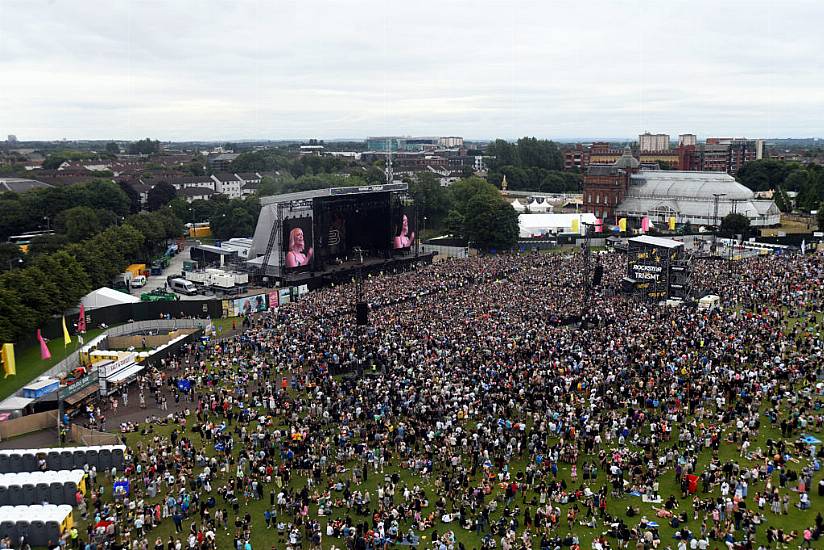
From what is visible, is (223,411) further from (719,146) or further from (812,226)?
(719,146)

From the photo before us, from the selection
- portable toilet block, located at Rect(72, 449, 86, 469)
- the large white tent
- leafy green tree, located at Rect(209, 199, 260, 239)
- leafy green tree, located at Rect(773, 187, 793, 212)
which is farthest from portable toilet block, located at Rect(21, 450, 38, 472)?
leafy green tree, located at Rect(773, 187, 793, 212)

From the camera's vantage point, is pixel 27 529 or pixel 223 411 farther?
pixel 223 411

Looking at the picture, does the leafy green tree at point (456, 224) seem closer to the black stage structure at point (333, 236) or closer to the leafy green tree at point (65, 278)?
the black stage structure at point (333, 236)

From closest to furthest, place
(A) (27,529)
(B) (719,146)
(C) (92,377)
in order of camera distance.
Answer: (A) (27,529) < (C) (92,377) < (B) (719,146)

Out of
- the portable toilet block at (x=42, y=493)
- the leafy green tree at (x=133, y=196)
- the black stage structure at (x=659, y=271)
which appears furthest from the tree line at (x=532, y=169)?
the portable toilet block at (x=42, y=493)

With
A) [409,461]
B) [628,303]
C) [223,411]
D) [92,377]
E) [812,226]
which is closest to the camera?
[409,461]

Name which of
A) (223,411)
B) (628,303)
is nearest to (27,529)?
(223,411)
